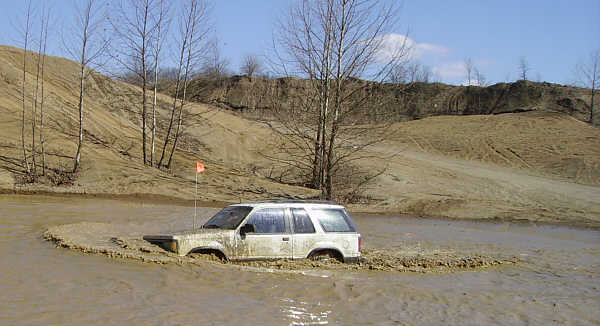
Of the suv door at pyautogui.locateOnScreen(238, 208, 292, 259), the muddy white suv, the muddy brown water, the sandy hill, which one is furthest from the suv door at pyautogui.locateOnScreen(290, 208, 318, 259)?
the sandy hill

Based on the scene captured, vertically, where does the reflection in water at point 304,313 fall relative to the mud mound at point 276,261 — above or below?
below

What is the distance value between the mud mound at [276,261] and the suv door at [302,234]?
0.18m

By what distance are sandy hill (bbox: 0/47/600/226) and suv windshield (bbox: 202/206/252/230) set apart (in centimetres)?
1308

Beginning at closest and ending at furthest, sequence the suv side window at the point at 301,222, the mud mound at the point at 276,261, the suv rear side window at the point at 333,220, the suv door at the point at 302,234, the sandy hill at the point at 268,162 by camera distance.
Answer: the mud mound at the point at 276,261, the suv door at the point at 302,234, the suv side window at the point at 301,222, the suv rear side window at the point at 333,220, the sandy hill at the point at 268,162

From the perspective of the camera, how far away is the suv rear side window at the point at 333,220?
989cm

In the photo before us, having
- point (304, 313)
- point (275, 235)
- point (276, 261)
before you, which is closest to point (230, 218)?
point (275, 235)

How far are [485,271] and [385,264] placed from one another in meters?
1.85

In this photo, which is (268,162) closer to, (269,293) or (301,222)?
(301,222)

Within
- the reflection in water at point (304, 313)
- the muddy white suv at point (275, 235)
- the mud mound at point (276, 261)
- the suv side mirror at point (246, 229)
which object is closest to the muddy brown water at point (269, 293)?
the reflection in water at point (304, 313)

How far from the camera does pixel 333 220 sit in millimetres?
9984

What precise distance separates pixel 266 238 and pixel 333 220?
A: 1.28 meters

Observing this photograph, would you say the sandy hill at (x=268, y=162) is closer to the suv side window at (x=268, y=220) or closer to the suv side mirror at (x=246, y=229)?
the suv side window at (x=268, y=220)

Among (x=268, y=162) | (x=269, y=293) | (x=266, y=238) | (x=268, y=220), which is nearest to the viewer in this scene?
(x=269, y=293)

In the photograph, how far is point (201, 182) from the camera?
82.8 ft
